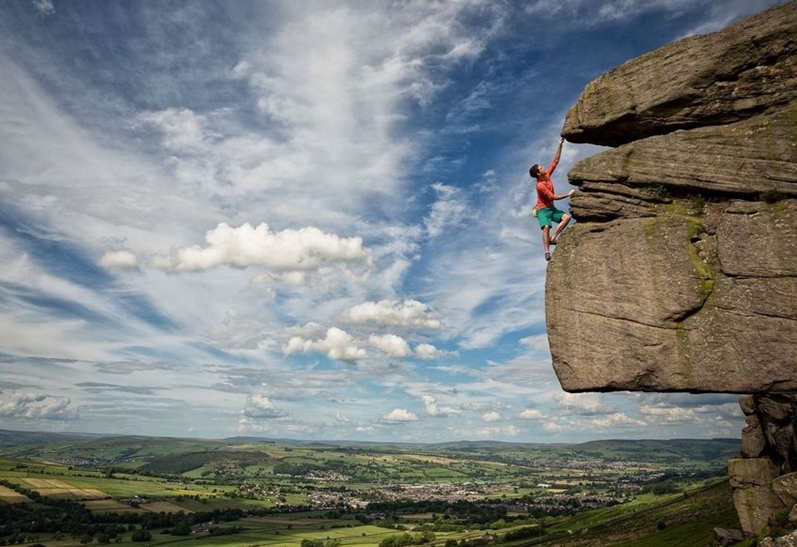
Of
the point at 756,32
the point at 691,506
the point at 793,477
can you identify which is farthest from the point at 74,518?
the point at 756,32

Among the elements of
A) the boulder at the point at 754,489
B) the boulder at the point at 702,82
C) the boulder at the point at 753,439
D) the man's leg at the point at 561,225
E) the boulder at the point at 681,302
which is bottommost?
the boulder at the point at 754,489

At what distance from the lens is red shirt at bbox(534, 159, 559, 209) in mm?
18266

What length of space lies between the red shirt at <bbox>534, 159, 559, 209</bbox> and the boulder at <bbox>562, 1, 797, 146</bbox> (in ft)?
5.94

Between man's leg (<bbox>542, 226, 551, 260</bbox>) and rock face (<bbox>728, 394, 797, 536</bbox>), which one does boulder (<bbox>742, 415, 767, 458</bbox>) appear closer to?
rock face (<bbox>728, 394, 797, 536</bbox>)

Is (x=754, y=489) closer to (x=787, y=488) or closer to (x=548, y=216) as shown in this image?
(x=787, y=488)

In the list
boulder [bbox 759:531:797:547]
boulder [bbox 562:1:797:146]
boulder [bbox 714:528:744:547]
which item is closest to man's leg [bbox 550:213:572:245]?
boulder [bbox 562:1:797:146]

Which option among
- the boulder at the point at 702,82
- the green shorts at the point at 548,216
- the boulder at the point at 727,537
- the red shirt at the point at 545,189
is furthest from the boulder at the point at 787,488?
the boulder at the point at 702,82

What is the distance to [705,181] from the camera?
15.5m

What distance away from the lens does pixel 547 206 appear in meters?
18.8

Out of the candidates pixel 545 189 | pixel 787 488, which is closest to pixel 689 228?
pixel 545 189

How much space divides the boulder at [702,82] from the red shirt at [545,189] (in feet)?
5.94

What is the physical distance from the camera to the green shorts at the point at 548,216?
61.3 ft

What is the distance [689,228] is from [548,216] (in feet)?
15.3

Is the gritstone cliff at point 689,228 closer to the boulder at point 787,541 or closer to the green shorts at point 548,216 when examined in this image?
the green shorts at point 548,216
